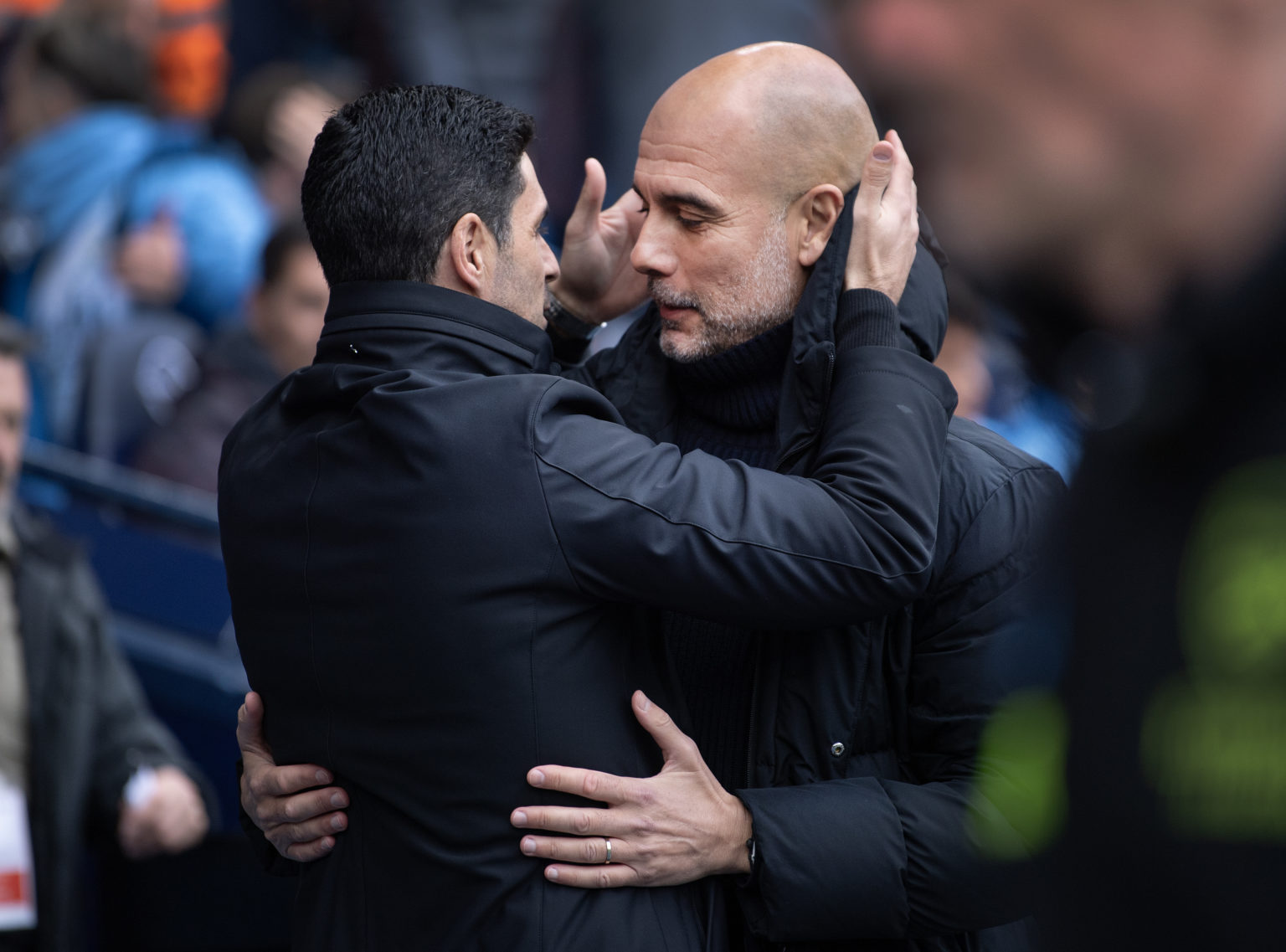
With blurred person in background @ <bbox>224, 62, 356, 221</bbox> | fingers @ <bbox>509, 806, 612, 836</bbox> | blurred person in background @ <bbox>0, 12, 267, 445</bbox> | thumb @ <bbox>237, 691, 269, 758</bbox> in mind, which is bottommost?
fingers @ <bbox>509, 806, 612, 836</bbox>

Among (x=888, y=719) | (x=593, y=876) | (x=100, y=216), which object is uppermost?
(x=100, y=216)

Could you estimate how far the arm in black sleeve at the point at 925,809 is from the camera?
6.61ft

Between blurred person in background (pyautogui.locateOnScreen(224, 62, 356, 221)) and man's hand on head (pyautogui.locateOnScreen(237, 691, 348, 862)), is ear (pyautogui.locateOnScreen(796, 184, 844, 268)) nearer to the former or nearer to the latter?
man's hand on head (pyautogui.locateOnScreen(237, 691, 348, 862))

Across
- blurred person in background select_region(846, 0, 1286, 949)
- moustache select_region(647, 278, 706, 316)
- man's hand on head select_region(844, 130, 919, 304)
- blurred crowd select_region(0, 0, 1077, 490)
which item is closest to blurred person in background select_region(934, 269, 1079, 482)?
blurred crowd select_region(0, 0, 1077, 490)

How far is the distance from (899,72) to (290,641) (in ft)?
4.64

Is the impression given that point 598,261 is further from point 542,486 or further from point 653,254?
point 542,486

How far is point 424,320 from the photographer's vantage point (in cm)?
206

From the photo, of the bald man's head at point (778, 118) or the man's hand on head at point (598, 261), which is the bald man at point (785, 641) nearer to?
the bald man's head at point (778, 118)

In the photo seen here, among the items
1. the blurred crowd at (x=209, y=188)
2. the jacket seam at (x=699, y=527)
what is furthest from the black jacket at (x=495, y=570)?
the blurred crowd at (x=209, y=188)

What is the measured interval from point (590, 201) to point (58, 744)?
2.19 metres

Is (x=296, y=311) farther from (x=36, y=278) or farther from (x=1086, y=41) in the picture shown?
(x=1086, y=41)

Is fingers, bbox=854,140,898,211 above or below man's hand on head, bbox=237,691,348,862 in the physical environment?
above

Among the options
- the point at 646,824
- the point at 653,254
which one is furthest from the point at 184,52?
the point at 646,824

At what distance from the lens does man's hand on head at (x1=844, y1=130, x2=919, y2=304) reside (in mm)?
2156
